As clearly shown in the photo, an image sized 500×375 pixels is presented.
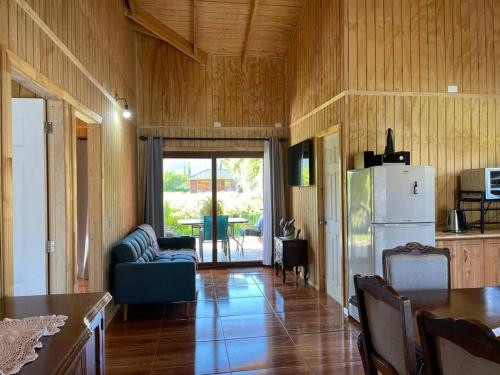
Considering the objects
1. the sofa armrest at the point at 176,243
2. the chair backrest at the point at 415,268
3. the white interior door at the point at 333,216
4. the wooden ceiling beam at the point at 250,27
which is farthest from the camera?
the sofa armrest at the point at 176,243

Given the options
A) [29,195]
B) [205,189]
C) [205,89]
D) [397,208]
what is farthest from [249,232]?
[29,195]

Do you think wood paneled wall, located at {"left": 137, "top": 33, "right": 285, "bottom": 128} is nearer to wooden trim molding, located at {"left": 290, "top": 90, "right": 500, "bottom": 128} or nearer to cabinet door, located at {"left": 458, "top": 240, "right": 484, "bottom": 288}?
wooden trim molding, located at {"left": 290, "top": 90, "right": 500, "bottom": 128}

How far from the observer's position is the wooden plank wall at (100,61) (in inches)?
87.3

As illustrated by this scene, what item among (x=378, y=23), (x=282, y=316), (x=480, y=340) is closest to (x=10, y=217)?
(x=480, y=340)

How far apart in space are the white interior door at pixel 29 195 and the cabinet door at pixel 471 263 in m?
4.26

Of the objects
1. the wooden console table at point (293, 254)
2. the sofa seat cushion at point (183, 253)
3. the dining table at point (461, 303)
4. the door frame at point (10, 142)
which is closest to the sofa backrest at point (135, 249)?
the sofa seat cushion at point (183, 253)

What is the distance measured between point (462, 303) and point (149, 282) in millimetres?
3206

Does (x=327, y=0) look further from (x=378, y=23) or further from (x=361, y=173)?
(x=361, y=173)

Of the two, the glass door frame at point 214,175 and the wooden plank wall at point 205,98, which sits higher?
the wooden plank wall at point 205,98

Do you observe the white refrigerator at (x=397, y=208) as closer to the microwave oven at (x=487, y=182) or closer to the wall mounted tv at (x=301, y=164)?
the microwave oven at (x=487, y=182)

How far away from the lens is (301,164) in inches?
223

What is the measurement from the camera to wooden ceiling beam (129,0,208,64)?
18.0 ft

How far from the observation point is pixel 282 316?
13.4ft

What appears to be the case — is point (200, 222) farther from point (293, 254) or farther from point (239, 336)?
point (239, 336)
